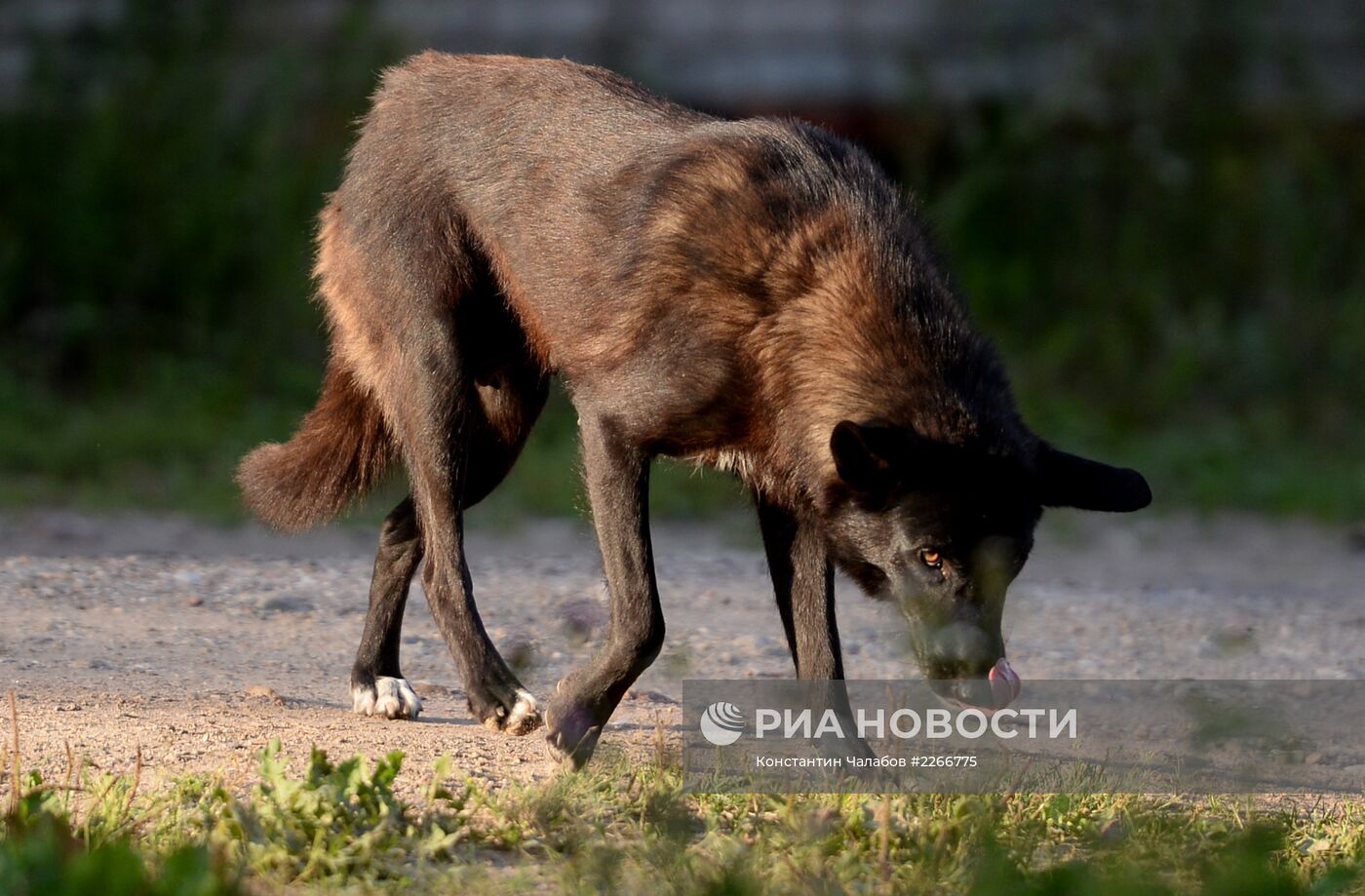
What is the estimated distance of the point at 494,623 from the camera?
19.1ft

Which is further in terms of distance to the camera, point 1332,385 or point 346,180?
point 1332,385

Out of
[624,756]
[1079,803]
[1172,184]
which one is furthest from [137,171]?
[1079,803]

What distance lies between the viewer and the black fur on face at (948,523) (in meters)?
3.83

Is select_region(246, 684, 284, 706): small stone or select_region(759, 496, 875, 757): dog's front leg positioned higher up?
select_region(759, 496, 875, 757): dog's front leg

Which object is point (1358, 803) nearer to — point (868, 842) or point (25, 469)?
point (868, 842)

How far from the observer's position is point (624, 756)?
401 cm

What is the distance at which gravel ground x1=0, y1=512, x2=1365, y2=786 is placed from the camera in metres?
4.23

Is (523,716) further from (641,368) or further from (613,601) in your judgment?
(641,368)

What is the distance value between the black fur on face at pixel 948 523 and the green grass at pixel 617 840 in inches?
15.4

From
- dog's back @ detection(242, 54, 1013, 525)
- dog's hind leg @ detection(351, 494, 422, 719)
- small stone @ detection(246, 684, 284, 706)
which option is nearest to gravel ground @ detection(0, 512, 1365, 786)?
small stone @ detection(246, 684, 284, 706)

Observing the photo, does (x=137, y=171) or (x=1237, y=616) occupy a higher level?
(x=137, y=171)

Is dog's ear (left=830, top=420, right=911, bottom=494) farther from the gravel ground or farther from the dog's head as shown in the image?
the gravel ground

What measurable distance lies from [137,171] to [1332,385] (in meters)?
7.01

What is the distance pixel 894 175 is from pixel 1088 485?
19.5ft
